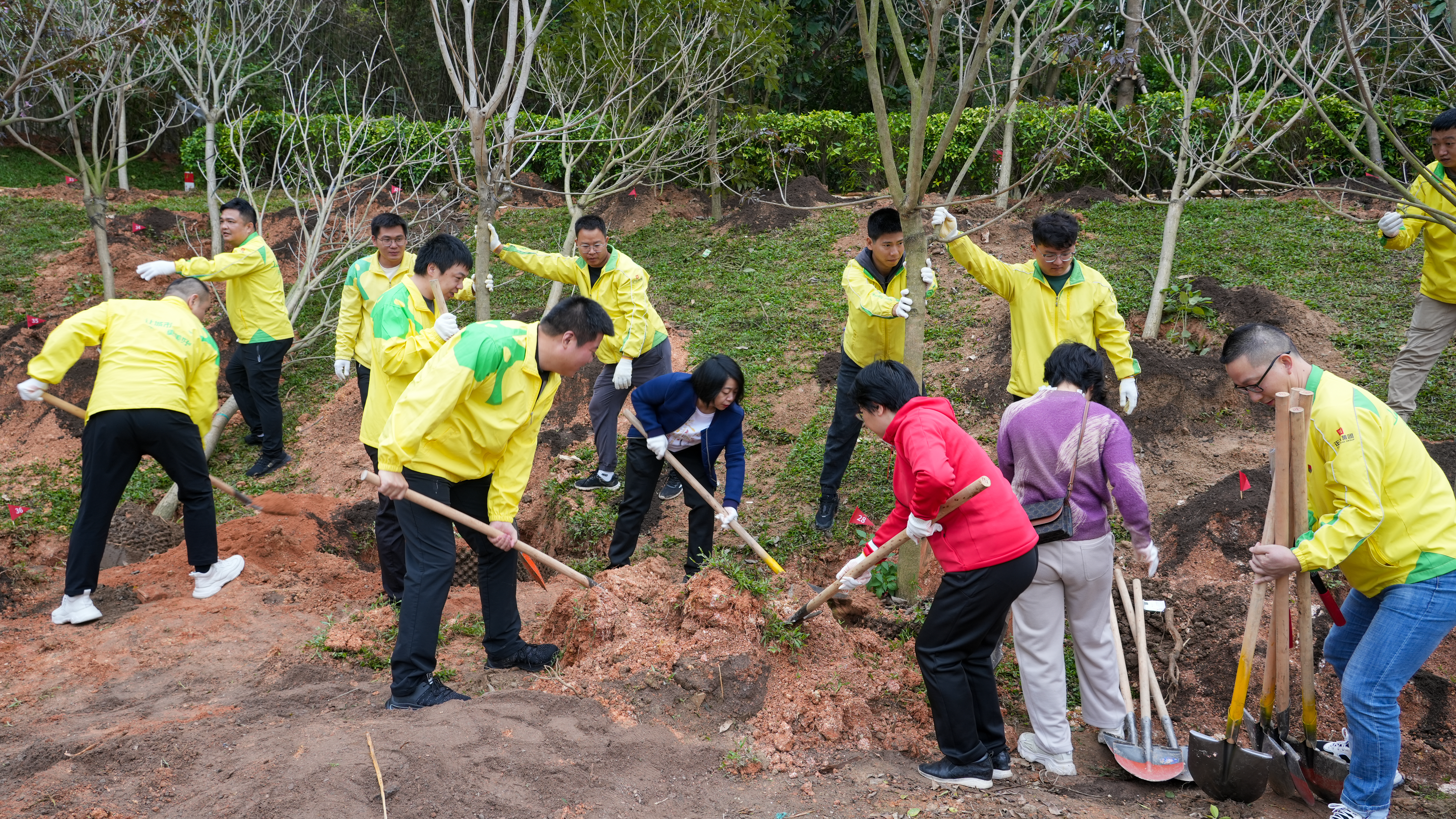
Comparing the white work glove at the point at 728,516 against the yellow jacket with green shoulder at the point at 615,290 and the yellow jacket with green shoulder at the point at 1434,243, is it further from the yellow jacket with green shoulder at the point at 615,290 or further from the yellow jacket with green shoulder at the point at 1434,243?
the yellow jacket with green shoulder at the point at 1434,243

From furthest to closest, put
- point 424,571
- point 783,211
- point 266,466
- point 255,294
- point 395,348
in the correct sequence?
point 783,211
point 266,466
point 255,294
point 395,348
point 424,571

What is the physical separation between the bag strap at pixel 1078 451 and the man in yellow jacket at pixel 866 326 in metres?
1.22

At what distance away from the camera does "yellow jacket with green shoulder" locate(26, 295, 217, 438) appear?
434cm

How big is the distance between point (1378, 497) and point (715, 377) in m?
2.66

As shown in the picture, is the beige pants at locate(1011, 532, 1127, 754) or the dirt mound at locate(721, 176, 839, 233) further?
the dirt mound at locate(721, 176, 839, 233)

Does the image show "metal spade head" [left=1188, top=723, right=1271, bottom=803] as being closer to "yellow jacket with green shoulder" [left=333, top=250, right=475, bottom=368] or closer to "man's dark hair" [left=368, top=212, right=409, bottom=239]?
"yellow jacket with green shoulder" [left=333, top=250, right=475, bottom=368]

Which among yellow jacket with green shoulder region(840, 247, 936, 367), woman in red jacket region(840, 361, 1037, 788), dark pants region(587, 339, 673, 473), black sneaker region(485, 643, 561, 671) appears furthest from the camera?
dark pants region(587, 339, 673, 473)

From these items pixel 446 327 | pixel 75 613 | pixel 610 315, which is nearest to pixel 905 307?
pixel 610 315

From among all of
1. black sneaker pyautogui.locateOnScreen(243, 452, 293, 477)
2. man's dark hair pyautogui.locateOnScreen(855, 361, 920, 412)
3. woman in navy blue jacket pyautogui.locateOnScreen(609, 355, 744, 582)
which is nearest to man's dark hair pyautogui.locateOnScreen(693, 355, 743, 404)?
woman in navy blue jacket pyautogui.locateOnScreen(609, 355, 744, 582)

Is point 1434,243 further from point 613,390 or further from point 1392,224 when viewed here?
point 613,390

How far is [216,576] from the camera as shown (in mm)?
4891

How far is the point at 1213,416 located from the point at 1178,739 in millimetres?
2855

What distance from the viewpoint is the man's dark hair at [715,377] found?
4.29 m

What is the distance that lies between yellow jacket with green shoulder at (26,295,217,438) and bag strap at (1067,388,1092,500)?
442 centimetres
